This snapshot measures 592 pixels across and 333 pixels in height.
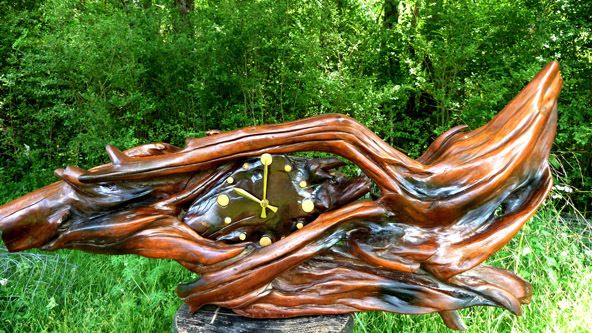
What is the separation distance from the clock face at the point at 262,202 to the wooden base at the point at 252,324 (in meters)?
0.31

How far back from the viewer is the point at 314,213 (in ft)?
6.97

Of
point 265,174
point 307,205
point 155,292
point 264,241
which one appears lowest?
point 155,292

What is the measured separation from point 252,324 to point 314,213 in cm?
49

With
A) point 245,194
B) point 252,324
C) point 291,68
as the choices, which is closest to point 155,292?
point 252,324

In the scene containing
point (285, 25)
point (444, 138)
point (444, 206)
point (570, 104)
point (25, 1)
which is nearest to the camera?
point (444, 206)

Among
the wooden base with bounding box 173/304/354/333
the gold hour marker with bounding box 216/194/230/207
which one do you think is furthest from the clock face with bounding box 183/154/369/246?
the wooden base with bounding box 173/304/354/333

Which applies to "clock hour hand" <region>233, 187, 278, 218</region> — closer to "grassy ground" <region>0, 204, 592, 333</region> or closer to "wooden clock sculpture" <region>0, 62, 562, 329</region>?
"wooden clock sculpture" <region>0, 62, 562, 329</region>

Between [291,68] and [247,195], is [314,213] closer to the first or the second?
[247,195]

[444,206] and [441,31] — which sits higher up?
[441,31]

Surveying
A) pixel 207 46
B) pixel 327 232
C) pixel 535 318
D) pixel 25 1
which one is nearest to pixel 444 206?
pixel 327 232

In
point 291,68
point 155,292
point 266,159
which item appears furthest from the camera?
point 291,68

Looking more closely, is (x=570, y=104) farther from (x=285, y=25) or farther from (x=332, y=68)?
(x=285, y=25)

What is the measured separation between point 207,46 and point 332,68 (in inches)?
38.9

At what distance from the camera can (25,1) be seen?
498cm
